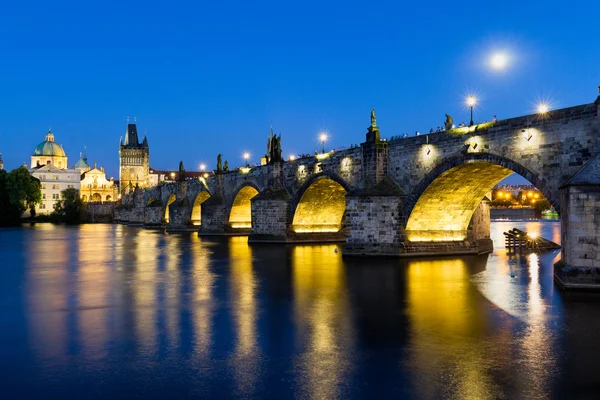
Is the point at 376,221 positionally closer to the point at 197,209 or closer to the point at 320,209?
the point at 320,209

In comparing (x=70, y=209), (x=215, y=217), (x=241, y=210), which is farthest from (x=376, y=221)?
(x=70, y=209)

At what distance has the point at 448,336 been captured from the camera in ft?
37.1

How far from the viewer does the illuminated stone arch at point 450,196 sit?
80.1ft

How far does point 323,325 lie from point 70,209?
104168 mm

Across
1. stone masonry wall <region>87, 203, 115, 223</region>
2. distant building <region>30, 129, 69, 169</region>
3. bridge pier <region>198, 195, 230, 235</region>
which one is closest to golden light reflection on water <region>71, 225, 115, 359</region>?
bridge pier <region>198, 195, 230, 235</region>

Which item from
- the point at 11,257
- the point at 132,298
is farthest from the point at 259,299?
the point at 11,257

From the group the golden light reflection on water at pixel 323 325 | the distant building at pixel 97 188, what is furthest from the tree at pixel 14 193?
the golden light reflection on water at pixel 323 325

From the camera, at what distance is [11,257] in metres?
31.0

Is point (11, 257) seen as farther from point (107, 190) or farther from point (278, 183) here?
point (107, 190)

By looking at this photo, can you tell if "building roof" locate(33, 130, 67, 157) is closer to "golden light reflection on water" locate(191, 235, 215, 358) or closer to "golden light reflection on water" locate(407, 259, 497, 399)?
"golden light reflection on water" locate(191, 235, 215, 358)

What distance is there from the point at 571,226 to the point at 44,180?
12627cm

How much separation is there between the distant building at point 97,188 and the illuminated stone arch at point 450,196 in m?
126

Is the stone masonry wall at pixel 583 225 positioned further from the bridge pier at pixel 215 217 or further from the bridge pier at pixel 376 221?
the bridge pier at pixel 215 217

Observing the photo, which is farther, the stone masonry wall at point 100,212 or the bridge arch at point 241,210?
the stone masonry wall at point 100,212
